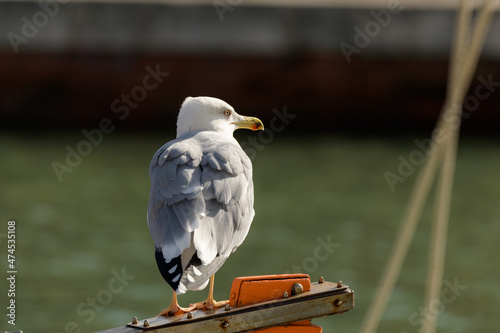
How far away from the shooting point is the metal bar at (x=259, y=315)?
95.9 inches

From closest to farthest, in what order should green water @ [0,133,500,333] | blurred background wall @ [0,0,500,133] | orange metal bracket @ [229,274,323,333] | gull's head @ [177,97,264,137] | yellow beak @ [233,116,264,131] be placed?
orange metal bracket @ [229,274,323,333] < gull's head @ [177,97,264,137] < yellow beak @ [233,116,264,131] < green water @ [0,133,500,333] < blurred background wall @ [0,0,500,133]

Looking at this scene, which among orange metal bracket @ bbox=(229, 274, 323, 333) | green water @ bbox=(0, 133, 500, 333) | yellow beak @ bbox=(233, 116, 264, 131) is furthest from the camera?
green water @ bbox=(0, 133, 500, 333)

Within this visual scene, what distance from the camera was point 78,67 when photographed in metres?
13.6

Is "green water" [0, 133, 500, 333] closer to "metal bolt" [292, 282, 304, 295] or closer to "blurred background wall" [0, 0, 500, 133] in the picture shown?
"blurred background wall" [0, 0, 500, 133]

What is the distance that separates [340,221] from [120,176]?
3.05 metres

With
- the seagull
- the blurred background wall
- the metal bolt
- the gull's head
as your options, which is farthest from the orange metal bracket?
the blurred background wall

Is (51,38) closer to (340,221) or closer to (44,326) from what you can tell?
(340,221)

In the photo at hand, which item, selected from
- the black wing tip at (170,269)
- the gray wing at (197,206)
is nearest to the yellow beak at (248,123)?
the gray wing at (197,206)

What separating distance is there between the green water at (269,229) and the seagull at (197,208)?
494 cm

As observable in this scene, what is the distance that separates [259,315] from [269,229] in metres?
7.75

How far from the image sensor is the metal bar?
7.99 feet

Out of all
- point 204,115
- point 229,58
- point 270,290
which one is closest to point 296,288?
point 270,290

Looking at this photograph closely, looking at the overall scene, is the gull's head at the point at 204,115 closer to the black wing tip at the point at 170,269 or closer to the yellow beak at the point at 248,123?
the yellow beak at the point at 248,123

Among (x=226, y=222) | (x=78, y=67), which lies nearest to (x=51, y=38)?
(x=78, y=67)
